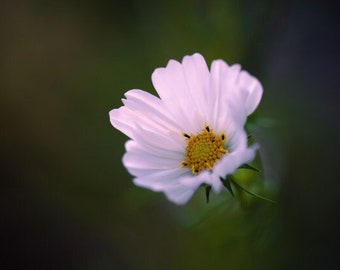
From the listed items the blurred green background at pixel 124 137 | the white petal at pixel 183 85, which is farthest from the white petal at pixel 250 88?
the blurred green background at pixel 124 137

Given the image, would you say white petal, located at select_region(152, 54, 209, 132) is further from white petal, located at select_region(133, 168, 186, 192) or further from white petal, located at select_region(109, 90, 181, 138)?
white petal, located at select_region(133, 168, 186, 192)

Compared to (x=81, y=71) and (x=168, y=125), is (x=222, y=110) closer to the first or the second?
(x=168, y=125)

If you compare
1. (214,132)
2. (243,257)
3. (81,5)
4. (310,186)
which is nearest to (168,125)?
(214,132)

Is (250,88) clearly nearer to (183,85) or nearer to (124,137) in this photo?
(183,85)

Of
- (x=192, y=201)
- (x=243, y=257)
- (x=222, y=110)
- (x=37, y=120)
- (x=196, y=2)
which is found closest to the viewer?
(x=222, y=110)

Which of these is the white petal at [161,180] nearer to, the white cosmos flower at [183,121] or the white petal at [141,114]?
the white cosmos flower at [183,121]

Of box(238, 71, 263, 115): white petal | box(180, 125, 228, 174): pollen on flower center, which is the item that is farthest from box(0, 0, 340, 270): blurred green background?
box(238, 71, 263, 115): white petal

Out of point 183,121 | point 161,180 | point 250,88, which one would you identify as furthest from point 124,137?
point 250,88
